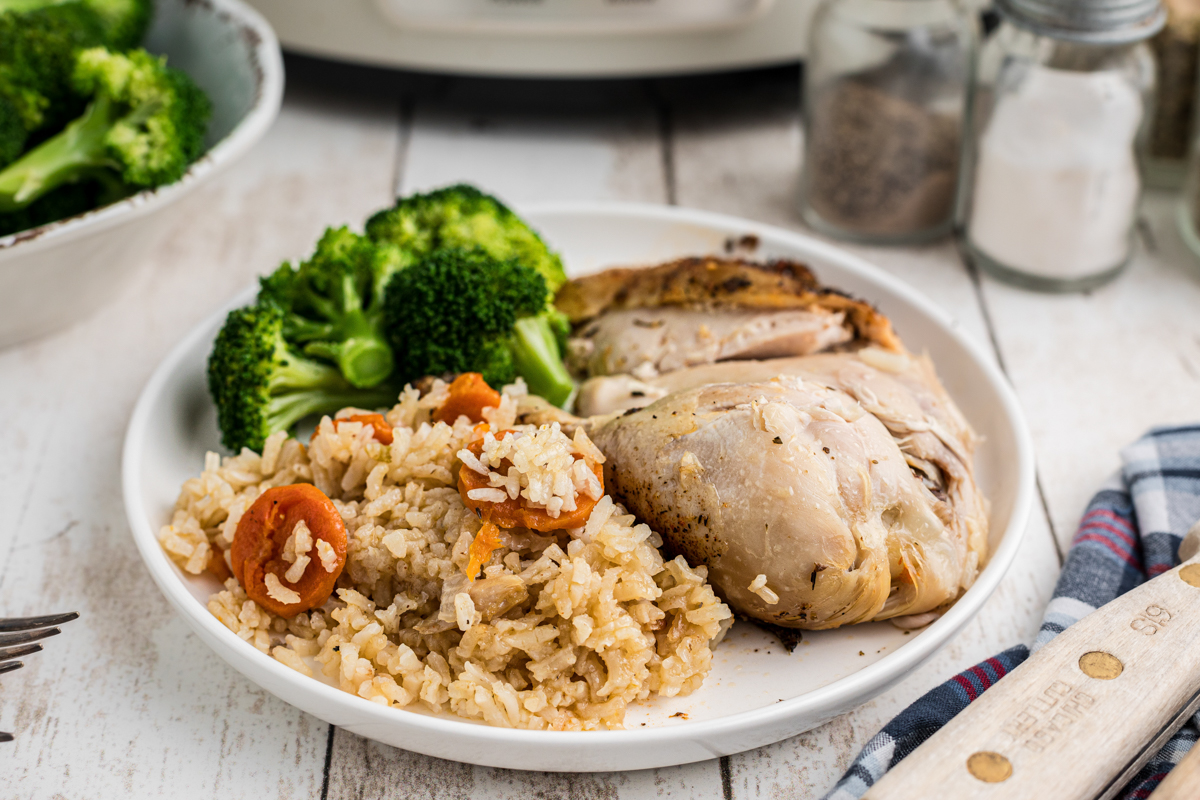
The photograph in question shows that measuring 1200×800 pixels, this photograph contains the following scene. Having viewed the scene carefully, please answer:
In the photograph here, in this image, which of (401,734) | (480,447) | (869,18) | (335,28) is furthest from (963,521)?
(335,28)

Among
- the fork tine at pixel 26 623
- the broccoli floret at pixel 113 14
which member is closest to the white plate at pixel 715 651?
the fork tine at pixel 26 623

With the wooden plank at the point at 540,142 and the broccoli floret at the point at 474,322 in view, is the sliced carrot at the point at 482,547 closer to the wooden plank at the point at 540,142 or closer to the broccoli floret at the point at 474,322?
the broccoli floret at the point at 474,322

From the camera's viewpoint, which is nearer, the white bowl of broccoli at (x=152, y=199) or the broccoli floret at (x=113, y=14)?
the white bowl of broccoli at (x=152, y=199)

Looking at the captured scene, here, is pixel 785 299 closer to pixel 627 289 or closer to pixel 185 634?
pixel 627 289

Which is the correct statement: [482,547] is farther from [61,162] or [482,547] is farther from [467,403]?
[61,162]

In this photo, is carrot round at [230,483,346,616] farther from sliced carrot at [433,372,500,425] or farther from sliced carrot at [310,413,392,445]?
sliced carrot at [433,372,500,425]

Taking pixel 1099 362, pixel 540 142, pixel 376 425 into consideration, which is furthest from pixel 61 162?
pixel 1099 362
